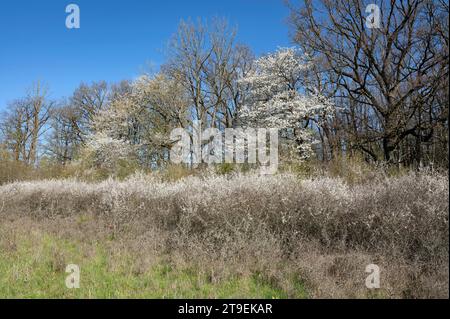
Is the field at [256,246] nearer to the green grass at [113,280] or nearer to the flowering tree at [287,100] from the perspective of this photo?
the green grass at [113,280]

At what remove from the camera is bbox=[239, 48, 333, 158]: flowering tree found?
20.3 metres

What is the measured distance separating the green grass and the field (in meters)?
0.02

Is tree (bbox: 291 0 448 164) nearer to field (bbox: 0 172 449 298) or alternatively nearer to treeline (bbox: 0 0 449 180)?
treeline (bbox: 0 0 449 180)

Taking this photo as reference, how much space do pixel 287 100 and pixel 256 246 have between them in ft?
57.6

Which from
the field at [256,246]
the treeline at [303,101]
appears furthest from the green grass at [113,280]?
the treeline at [303,101]

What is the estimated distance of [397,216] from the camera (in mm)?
5359

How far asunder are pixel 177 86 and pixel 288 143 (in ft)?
34.8

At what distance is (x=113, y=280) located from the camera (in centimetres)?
473

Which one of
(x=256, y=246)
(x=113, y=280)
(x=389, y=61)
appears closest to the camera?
(x=113, y=280)

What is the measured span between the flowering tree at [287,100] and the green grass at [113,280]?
620 inches

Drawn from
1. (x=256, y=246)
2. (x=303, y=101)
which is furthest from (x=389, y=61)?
(x=256, y=246)

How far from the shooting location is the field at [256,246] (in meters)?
4.24

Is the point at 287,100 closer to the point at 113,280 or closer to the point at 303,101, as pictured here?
the point at 303,101
